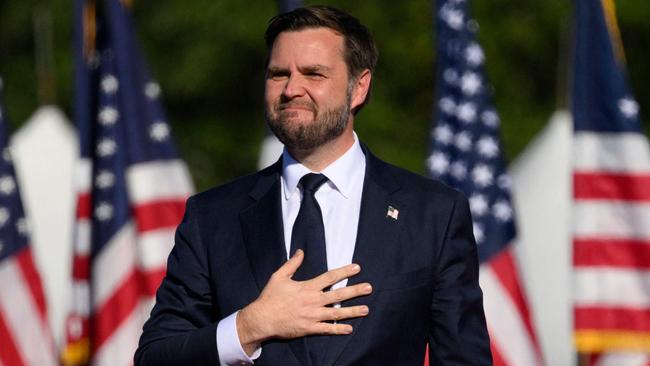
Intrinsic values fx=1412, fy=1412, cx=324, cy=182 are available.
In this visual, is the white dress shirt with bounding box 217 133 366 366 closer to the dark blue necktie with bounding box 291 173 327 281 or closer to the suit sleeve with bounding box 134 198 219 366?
the dark blue necktie with bounding box 291 173 327 281

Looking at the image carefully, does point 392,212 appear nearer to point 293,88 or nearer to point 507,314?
point 293,88

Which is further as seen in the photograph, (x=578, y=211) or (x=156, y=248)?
(x=156, y=248)

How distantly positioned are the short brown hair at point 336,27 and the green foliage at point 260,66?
28.3 ft

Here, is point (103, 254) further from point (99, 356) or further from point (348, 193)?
point (348, 193)

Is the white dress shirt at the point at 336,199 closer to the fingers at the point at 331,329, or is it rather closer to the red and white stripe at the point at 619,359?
the fingers at the point at 331,329

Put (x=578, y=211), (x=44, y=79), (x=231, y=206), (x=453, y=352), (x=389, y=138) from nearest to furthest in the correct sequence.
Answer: (x=453, y=352), (x=231, y=206), (x=578, y=211), (x=44, y=79), (x=389, y=138)

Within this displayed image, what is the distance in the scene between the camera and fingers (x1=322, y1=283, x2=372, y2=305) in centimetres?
291

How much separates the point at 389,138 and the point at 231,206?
31.3 feet

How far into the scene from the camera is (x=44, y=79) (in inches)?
442

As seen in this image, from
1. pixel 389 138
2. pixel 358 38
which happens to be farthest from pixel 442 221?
pixel 389 138

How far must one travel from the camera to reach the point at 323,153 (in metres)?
3.12

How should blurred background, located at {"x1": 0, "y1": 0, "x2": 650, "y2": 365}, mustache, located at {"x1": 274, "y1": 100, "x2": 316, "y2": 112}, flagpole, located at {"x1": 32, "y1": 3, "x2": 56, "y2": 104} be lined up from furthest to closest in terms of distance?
flagpole, located at {"x1": 32, "y1": 3, "x2": 56, "y2": 104}, blurred background, located at {"x1": 0, "y1": 0, "x2": 650, "y2": 365}, mustache, located at {"x1": 274, "y1": 100, "x2": 316, "y2": 112}

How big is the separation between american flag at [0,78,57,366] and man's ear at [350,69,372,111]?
4467 mm

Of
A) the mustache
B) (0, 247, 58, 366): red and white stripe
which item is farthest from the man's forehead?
(0, 247, 58, 366): red and white stripe
